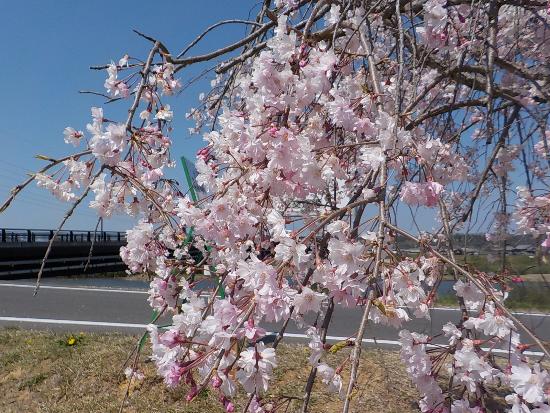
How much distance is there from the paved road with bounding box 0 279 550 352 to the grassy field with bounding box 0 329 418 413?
1344 millimetres

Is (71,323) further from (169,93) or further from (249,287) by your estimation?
(249,287)

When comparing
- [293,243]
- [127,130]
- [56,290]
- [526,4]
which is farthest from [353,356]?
[56,290]

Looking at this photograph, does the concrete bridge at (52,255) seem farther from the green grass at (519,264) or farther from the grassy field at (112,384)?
the green grass at (519,264)

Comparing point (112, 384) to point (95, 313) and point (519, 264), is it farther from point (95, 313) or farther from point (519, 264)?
point (95, 313)

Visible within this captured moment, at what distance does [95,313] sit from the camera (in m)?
6.97

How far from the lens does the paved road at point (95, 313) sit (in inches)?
238

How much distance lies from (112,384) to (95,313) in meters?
3.55

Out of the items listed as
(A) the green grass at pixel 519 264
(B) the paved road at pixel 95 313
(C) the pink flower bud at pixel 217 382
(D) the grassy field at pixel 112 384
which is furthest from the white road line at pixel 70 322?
(C) the pink flower bud at pixel 217 382

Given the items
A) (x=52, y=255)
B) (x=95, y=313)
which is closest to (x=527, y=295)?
(x=95, y=313)

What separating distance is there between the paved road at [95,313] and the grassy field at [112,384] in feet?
4.41

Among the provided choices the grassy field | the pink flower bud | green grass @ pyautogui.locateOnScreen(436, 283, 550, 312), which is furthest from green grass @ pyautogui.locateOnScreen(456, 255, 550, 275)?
the pink flower bud

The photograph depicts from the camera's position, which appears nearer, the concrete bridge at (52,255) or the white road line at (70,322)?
the white road line at (70,322)

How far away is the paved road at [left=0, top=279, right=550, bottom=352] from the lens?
19.8 feet

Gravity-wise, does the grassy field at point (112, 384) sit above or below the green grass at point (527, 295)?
below
